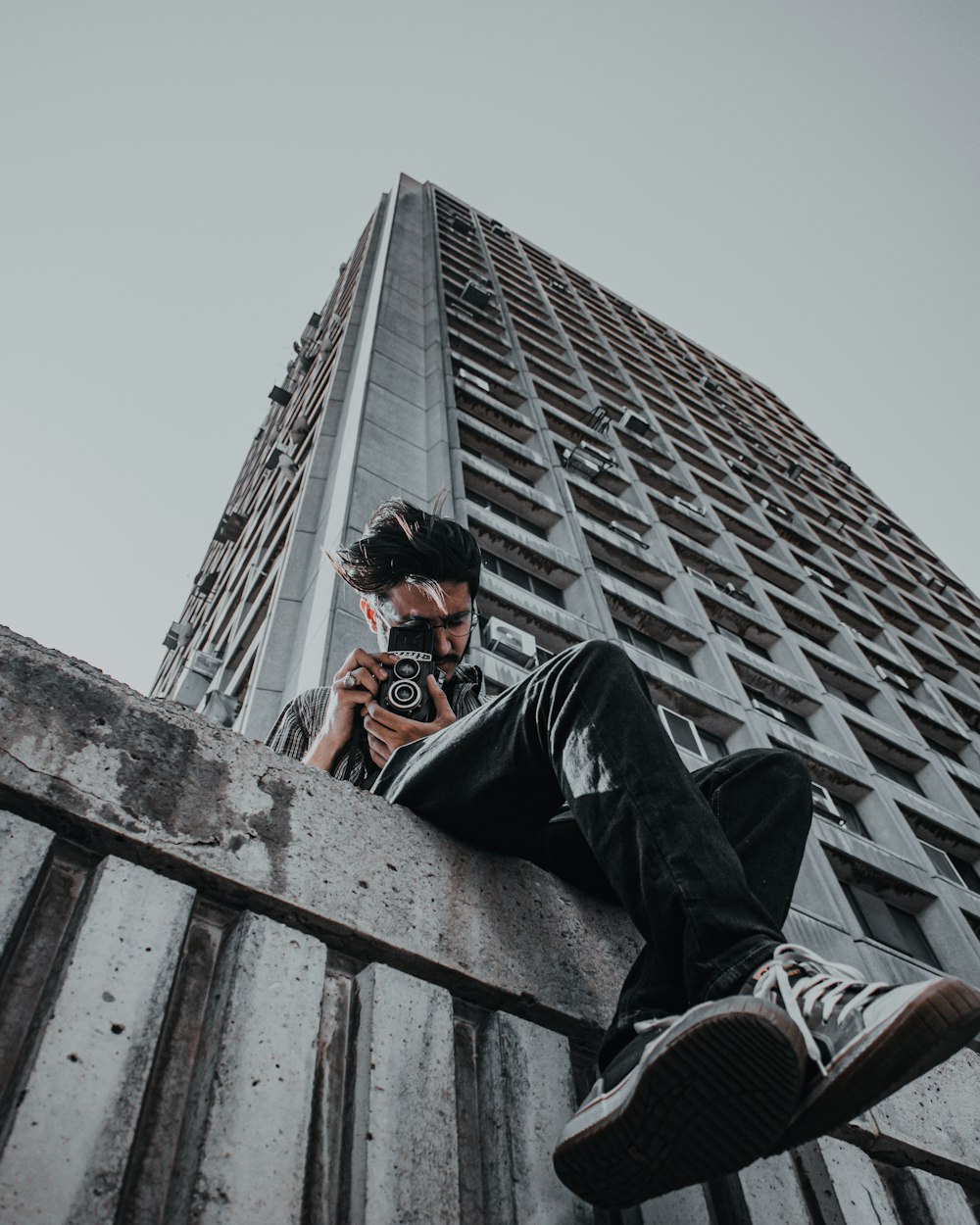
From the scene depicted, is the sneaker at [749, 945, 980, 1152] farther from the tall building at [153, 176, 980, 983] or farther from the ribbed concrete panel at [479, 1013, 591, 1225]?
the tall building at [153, 176, 980, 983]

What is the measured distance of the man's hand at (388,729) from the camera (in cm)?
309

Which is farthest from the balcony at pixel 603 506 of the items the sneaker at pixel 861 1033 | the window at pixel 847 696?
the sneaker at pixel 861 1033

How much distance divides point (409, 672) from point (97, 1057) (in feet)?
6.04

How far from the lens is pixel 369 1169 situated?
1661 millimetres

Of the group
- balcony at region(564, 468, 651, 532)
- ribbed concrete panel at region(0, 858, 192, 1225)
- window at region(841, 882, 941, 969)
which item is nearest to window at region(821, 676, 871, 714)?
balcony at region(564, 468, 651, 532)

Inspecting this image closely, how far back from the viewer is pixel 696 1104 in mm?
1549

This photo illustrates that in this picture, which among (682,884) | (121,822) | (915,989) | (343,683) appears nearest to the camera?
(915,989)

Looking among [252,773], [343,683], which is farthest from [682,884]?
[343,683]

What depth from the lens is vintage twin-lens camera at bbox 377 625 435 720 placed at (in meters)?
3.22

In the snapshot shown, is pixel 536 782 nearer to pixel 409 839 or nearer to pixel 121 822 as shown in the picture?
pixel 409 839

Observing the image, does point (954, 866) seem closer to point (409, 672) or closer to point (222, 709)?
point (222, 709)

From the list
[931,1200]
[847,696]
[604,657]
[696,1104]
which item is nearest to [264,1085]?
[696,1104]

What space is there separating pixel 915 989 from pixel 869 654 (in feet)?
49.7

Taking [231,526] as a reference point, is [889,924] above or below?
above
